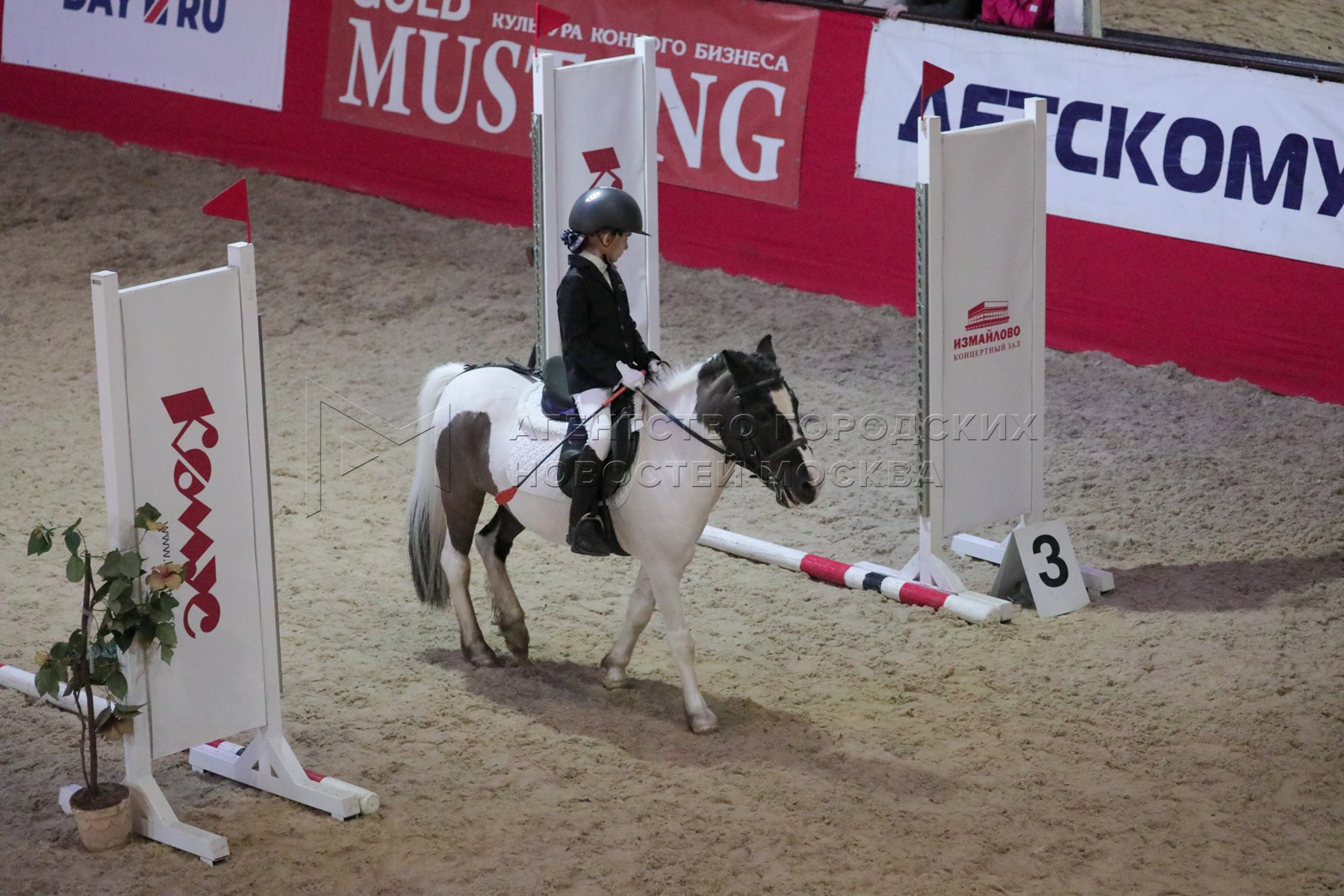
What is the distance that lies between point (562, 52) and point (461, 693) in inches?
254

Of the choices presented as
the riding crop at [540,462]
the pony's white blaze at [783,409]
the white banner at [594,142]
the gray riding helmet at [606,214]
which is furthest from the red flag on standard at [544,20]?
the pony's white blaze at [783,409]

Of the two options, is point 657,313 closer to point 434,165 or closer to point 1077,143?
point 1077,143

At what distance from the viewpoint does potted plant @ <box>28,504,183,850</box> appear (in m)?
4.72

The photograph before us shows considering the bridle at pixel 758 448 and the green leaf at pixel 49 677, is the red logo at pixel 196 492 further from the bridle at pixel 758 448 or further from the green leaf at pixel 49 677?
the bridle at pixel 758 448

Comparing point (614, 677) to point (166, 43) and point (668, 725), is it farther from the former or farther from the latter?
point (166, 43)

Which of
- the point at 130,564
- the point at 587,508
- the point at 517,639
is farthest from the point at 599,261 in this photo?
the point at 130,564

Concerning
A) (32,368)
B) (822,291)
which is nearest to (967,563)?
(822,291)

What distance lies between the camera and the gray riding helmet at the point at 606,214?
564cm

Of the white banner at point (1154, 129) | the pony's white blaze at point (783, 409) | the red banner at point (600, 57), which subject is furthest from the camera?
the red banner at point (600, 57)

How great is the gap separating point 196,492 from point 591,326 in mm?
1624

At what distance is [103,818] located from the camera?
16.1 feet

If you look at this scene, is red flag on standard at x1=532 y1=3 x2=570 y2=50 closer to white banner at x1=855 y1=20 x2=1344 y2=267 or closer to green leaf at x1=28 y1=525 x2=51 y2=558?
white banner at x1=855 y1=20 x2=1344 y2=267

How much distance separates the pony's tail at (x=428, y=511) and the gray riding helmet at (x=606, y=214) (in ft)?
3.51

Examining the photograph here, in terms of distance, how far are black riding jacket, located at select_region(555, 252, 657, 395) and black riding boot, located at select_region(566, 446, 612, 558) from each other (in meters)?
0.29
